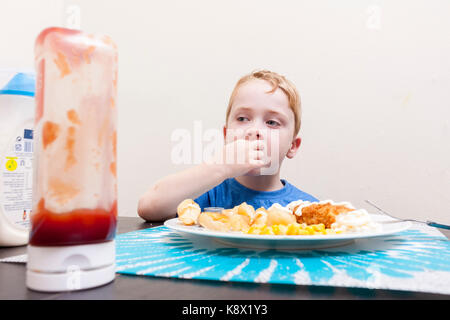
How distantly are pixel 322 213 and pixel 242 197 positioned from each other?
1.95 feet

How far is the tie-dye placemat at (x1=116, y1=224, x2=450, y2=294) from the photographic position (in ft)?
1.06

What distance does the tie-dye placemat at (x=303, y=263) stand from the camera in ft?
1.06

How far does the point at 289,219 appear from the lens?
0.55 m

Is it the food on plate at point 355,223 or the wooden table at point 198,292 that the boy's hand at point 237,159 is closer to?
the food on plate at point 355,223

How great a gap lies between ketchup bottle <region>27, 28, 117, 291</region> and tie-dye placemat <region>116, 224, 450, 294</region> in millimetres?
73

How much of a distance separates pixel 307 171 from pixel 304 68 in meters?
0.43

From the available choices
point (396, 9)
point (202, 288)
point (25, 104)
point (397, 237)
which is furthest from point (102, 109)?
point (396, 9)

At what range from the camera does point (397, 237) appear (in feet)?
1.93

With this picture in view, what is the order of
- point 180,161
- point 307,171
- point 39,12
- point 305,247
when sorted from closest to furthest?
point 305,247 → point 39,12 → point 307,171 → point 180,161

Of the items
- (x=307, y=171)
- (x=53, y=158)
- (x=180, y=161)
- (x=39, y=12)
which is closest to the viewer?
(x=53, y=158)

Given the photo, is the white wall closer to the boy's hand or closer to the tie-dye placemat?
the boy's hand

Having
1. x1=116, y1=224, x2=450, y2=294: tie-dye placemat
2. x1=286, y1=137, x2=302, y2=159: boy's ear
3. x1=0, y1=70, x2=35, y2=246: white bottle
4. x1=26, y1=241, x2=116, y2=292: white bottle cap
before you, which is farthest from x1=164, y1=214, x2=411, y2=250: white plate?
x1=286, y1=137, x2=302, y2=159: boy's ear

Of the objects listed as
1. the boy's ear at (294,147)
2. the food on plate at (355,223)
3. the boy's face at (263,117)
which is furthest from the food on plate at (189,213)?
the boy's ear at (294,147)

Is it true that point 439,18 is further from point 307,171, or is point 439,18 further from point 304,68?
point 307,171
